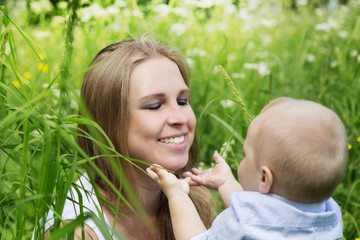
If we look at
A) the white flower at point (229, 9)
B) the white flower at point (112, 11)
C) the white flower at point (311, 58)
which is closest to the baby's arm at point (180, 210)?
the white flower at point (112, 11)

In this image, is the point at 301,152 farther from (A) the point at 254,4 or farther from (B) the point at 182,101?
(A) the point at 254,4

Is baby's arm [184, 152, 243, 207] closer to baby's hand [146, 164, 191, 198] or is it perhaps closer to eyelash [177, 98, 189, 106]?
baby's hand [146, 164, 191, 198]

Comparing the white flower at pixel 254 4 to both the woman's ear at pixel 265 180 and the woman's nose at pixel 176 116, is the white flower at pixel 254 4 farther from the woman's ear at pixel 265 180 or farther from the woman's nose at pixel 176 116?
the woman's ear at pixel 265 180

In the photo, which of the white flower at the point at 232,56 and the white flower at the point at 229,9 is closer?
the white flower at the point at 232,56

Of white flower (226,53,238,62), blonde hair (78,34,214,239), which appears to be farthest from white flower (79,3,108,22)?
blonde hair (78,34,214,239)

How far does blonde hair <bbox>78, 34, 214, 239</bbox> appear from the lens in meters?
1.80

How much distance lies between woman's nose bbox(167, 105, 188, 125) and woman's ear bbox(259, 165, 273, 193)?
0.46 meters

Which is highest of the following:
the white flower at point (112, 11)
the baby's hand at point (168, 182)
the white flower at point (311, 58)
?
the white flower at point (112, 11)

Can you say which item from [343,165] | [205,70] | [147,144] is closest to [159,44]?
[147,144]

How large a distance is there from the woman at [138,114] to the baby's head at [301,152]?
0.44 meters

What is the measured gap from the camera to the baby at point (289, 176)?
4.18 ft

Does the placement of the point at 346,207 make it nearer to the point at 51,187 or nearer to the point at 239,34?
the point at 51,187

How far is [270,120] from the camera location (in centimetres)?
135

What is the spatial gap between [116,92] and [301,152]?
0.75 metres
